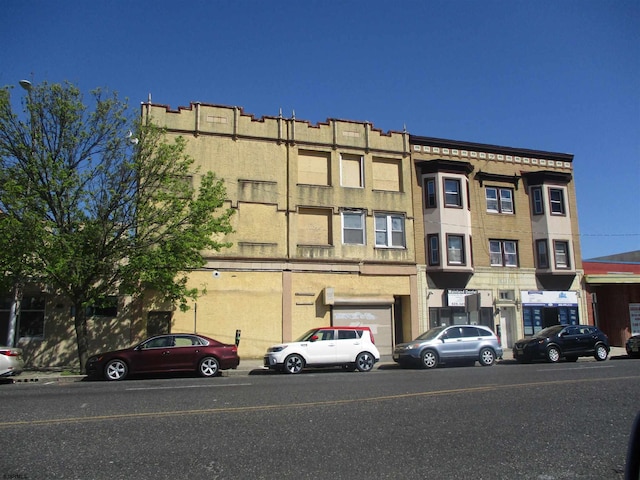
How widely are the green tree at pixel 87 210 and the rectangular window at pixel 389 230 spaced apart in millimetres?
9243

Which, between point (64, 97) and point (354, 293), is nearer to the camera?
point (64, 97)

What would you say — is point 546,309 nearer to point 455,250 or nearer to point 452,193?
point 455,250

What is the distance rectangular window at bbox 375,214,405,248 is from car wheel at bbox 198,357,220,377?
11300 millimetres

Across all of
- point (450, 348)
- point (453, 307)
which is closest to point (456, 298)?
point (453, 307)

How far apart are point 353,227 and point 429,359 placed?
8.39m

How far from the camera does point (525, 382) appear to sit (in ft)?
39.8

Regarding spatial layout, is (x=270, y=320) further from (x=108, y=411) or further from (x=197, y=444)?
(x=197, y=444)

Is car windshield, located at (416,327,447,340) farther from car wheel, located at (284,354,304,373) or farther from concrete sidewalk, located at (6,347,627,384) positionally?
car wheel, located at (284,354,304,373)

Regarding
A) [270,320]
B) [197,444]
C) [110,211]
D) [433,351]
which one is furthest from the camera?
[270,320]

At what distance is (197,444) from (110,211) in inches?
506

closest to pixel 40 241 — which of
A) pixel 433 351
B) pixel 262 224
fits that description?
pixel 262 224

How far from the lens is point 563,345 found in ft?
66.8

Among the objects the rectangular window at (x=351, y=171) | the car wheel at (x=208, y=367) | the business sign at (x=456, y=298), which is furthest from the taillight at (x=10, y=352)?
the business sign at (x=456, y=298)

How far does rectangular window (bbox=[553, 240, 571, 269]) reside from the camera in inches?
1100
